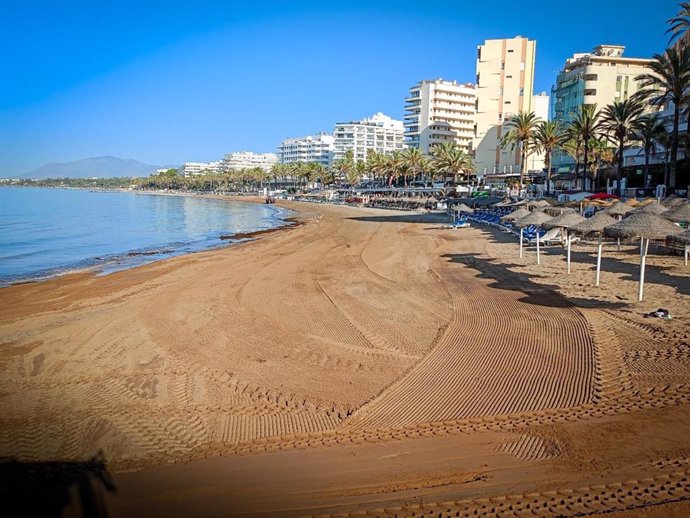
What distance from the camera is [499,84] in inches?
3420

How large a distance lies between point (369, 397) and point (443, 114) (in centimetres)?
10312

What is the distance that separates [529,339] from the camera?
30.6 feet

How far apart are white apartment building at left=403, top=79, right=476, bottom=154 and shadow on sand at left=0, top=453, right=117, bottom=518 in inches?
3905

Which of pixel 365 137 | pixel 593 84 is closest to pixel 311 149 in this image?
pixel 365 137

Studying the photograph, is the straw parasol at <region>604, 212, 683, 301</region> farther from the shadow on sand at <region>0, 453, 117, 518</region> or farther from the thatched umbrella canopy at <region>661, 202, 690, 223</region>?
the shadow on sand at <region>0, 453, 117, 518</region>

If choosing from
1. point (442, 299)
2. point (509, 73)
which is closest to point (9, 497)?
point (442, 299)

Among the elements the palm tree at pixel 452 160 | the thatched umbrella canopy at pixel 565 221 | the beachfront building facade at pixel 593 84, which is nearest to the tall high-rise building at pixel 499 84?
the beachfront building facade at pixel 593 84

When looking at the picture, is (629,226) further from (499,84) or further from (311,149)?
(311,149)

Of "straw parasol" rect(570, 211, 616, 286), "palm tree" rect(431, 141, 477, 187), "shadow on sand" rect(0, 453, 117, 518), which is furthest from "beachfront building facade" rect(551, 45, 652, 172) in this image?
"shadow on sand" rect(0, 453, 117, 518)

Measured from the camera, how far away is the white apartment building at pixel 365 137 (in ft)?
506

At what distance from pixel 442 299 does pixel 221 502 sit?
9.24 metres

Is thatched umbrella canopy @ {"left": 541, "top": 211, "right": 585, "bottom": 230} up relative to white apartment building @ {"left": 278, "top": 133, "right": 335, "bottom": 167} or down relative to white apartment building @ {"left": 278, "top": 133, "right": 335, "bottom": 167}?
down

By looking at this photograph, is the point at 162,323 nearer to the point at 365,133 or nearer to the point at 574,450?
the point at 574,450

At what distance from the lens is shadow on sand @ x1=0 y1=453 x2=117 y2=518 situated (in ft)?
15.8
